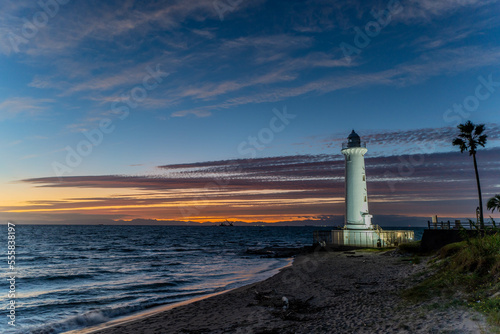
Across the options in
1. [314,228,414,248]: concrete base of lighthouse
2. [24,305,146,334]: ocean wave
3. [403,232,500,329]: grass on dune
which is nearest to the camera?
[403,232,500,329]: grass on dune

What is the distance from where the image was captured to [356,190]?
4034 centimetres

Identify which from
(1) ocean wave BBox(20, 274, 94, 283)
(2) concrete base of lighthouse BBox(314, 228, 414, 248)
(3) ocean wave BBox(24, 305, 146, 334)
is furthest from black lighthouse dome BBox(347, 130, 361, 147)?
(1) ocean wave BBox(20, 274, 94, 283)

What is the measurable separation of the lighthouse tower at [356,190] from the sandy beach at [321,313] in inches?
762

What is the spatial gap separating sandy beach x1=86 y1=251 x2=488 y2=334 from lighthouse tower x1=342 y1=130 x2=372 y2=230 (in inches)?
762

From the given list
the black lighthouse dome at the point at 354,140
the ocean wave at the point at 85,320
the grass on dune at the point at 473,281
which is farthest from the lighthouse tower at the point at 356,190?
the ocean wave at the point at 85,320

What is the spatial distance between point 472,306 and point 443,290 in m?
2.48

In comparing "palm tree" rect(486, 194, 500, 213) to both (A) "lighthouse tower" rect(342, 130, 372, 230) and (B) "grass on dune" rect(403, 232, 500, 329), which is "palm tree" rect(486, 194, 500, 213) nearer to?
(A) "lighthouse tower" rect(342, 130, 372, 230)

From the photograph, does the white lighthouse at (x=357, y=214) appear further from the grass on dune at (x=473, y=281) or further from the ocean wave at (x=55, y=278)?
the ocean wave at (x=55, y=278)

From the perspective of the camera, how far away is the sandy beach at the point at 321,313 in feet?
31.8

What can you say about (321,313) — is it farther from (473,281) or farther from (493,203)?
(493,203)

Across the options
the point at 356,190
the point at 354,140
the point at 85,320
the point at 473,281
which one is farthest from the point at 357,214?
the point at 85,320

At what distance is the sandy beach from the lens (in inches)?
382

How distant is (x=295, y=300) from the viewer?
15.9 meters

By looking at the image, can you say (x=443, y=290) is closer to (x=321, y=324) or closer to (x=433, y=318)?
(x=433, y=318)
